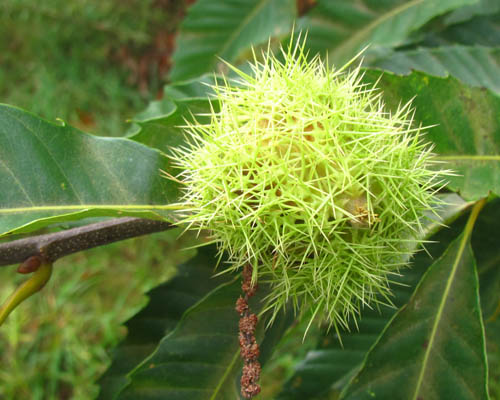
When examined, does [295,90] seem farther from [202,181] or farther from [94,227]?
[94,227]

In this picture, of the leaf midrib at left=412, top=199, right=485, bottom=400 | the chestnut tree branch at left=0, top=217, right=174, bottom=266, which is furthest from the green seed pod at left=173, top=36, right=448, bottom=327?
the leaf midrib at left=412, top=199, right=485, bottom=400

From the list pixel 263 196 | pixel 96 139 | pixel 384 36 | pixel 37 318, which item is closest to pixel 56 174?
pixel 96 139

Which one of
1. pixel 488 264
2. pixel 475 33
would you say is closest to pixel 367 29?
pixel 475 33

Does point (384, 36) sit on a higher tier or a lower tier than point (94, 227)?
higher

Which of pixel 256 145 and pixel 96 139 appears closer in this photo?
pixel 256 145

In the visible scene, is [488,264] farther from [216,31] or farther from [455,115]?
[216,31]

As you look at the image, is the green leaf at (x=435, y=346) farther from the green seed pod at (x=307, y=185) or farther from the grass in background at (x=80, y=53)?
the grass in background at (x=80, y=53)

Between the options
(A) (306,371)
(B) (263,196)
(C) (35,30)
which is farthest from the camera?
(C) (35,30)

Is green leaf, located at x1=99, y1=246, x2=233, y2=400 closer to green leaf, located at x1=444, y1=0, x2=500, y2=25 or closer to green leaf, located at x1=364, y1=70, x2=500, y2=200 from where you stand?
green leaf, located at x1=364, y1=70, x2=500, y2=200
